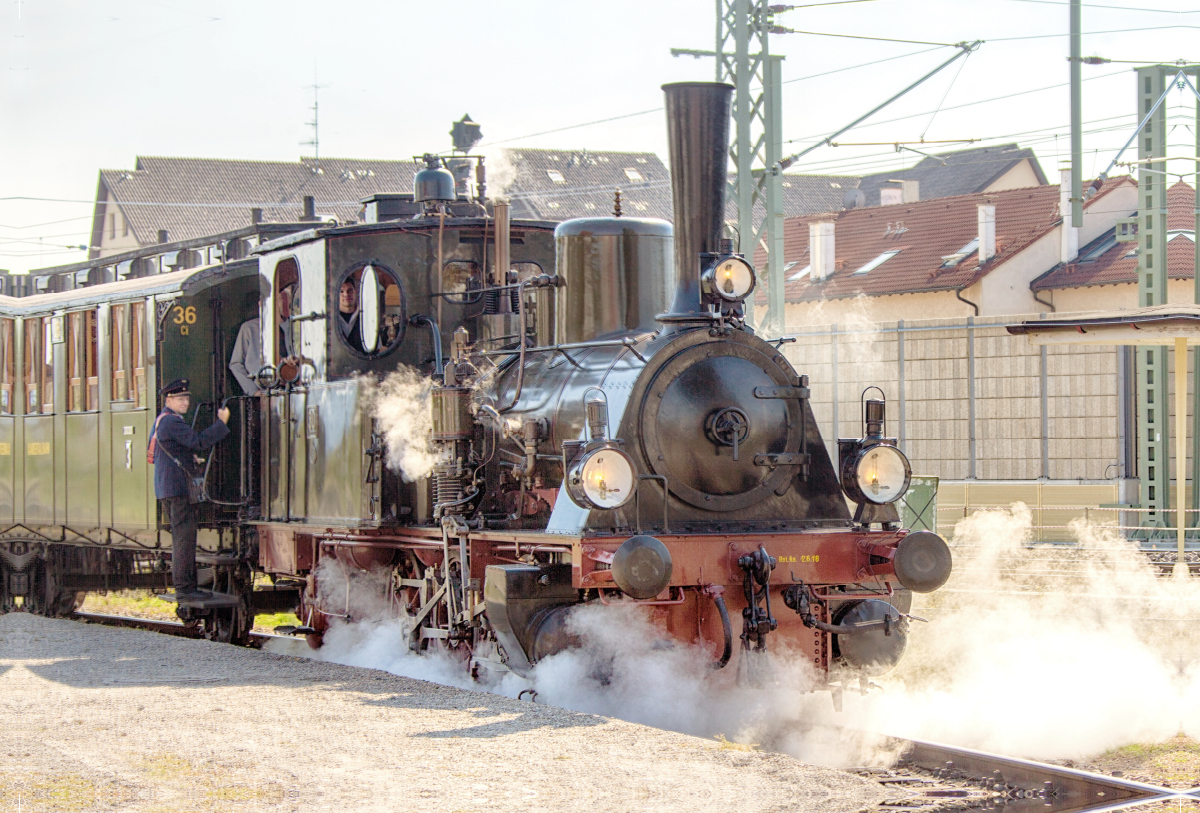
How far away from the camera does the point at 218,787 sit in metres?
5.52

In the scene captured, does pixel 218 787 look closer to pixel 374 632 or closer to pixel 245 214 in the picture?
pixel 374 632

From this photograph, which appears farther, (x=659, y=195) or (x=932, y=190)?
(x=932, y=190)

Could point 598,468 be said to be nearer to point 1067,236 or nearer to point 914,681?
point 914,681

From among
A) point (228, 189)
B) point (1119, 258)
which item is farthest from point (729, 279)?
point (228, 189)

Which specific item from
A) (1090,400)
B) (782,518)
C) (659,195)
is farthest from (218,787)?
(659,195)

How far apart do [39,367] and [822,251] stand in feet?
77.2

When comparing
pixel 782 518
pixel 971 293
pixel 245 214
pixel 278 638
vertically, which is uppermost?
pixel 245 214

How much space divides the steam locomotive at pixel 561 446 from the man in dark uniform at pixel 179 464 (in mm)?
261

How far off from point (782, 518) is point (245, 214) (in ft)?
141

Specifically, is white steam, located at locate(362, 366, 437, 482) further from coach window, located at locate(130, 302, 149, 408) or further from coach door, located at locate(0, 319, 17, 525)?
coach door, located at locate(0, 319, 17, 525)

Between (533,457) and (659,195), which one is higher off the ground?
(659,195)

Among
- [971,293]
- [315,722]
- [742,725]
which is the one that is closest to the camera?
[315,722]

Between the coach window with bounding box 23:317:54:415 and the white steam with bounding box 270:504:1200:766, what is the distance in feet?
17.8

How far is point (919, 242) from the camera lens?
34.8 meters
